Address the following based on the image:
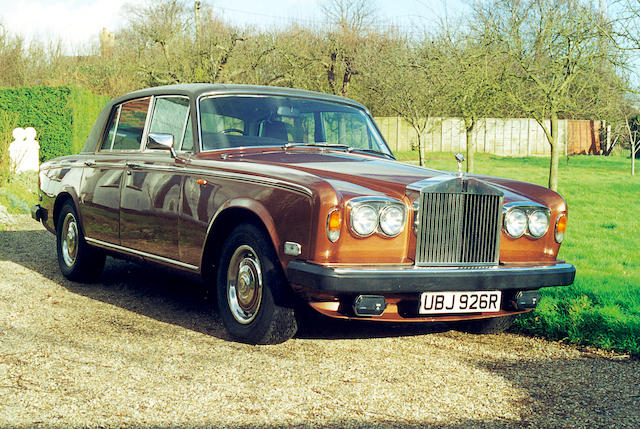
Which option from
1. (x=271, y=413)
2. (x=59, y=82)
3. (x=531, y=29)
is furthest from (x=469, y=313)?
(x=59, y=82)

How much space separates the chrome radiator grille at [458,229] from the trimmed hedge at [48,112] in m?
17.0

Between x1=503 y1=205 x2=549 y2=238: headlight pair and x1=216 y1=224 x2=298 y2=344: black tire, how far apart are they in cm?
152

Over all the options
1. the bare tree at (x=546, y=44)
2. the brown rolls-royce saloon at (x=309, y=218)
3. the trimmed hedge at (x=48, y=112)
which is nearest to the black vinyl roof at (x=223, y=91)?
the brown rolls-royce saloon at (x=309, y=218)

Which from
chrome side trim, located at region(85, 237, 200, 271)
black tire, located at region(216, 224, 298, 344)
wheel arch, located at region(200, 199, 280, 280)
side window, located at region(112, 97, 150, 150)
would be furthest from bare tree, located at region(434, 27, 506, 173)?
black tire, located at region(216, 224, 298, 344)

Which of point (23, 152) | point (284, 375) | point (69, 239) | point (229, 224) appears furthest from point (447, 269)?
point (23, 152)

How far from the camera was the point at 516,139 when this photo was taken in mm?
42750

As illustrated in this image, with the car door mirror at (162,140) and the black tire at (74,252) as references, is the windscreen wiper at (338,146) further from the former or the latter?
the black tire at (74,252)

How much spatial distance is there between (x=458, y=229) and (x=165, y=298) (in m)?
2.97

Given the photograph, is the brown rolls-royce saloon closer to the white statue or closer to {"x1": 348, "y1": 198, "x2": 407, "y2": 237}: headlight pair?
{"x1": 348, "y1": 198, "x2": 407, "y2": 237}: headlight pair

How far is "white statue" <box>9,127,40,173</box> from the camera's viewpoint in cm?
1603

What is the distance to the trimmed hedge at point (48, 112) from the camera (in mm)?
19828

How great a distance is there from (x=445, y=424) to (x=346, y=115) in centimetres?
345

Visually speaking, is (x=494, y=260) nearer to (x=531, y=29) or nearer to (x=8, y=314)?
(x=8, y=314)

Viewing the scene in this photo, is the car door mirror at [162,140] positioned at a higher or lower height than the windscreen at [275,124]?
lower
